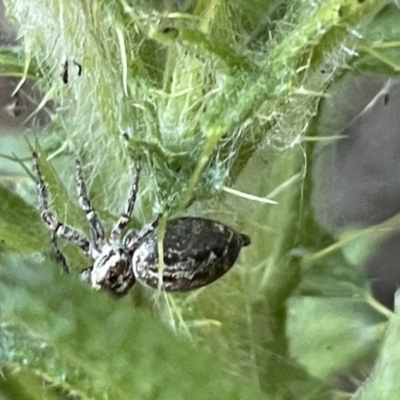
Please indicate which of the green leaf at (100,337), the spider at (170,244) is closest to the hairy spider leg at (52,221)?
the spider at (170,244)

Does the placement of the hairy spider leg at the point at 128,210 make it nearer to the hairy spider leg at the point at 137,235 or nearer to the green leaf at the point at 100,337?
the hairy spider leg at the point at 137,235

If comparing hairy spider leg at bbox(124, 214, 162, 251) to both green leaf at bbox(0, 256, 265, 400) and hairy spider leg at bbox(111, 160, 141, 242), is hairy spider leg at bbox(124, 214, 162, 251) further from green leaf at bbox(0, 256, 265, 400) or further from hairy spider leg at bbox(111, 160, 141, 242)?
green leaf at bbox(0, 256, 265, 400)

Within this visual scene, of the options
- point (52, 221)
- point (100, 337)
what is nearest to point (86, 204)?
point (52, 221)

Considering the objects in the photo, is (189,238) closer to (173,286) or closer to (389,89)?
(173,286)

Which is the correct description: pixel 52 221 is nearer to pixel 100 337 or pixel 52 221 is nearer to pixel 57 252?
pixel 57 252

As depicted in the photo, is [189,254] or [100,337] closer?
[100,337]

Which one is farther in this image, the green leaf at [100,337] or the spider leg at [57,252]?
the spider leg at [57,252]
